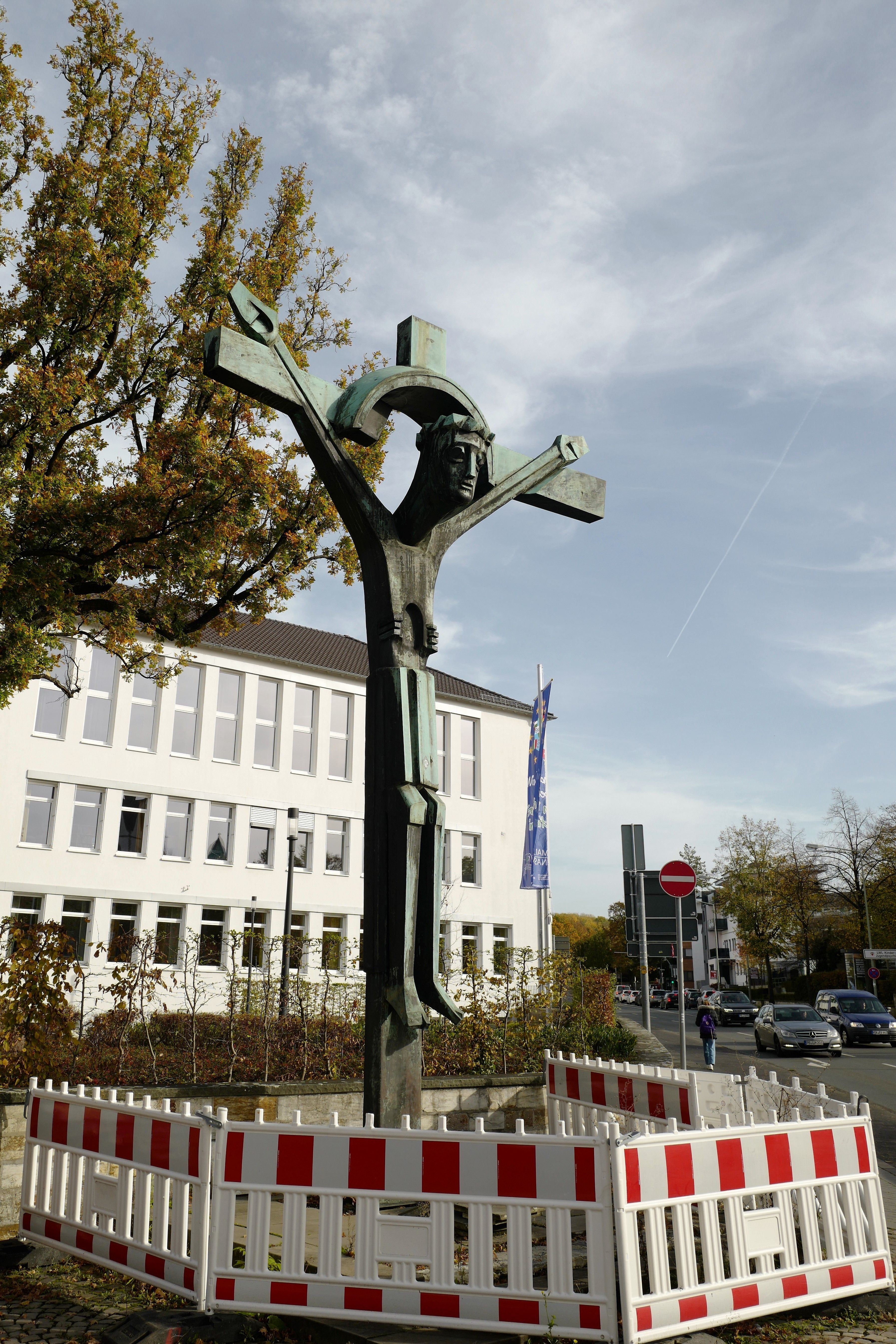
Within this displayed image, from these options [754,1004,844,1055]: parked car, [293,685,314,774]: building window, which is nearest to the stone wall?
[754,1004,844,1055]: parked car

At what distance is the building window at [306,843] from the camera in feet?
117

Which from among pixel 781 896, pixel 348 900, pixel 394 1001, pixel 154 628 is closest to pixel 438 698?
pixel 348 900

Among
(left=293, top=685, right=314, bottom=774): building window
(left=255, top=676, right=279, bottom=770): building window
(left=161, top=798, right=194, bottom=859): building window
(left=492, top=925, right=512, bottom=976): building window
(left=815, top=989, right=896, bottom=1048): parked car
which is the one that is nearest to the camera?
(left=492, top=925, right=512, bottom=976): building window

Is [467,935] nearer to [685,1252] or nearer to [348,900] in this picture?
[348,900]

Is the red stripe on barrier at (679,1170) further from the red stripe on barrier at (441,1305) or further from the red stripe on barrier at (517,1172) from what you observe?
the red stripe on barrier at (441,1305)

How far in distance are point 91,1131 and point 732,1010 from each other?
4157 cm

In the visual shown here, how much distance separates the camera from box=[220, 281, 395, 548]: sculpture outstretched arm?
689cm

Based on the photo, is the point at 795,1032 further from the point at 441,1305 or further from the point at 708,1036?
the point at 441,1305

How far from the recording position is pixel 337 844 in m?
37.2

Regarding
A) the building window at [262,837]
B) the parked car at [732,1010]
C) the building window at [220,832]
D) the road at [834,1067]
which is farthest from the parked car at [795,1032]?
the building window at [220,832]

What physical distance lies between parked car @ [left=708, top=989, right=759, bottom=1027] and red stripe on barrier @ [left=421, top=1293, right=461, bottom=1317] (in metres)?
41.0

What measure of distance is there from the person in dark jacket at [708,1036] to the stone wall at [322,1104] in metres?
14.3

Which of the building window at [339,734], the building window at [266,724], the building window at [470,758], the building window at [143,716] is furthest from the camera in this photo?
the building window at [470,758]

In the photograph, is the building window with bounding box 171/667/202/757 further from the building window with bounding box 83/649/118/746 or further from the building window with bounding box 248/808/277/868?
the building window with bounding box 248/808/277/868
